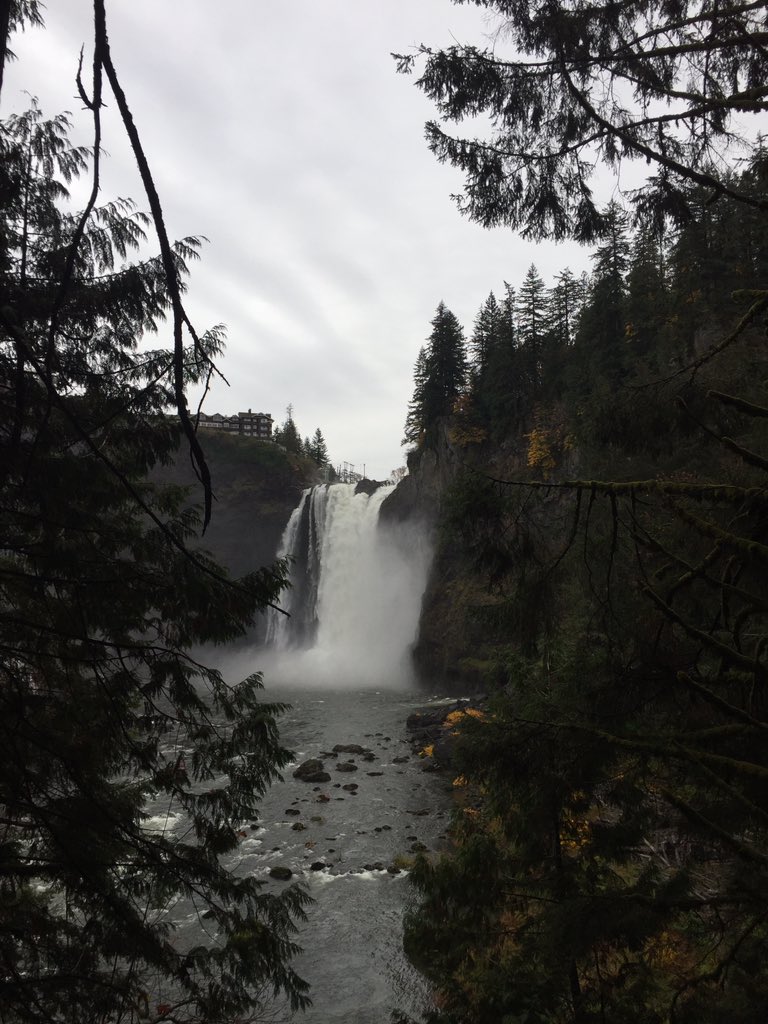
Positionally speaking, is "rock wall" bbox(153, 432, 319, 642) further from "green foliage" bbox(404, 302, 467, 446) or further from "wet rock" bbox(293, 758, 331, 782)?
"wet rock" bbox(293, 758, 331, 782)

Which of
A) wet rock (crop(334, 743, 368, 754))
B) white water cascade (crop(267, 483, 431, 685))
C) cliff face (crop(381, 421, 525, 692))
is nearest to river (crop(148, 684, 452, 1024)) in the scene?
wet rock (crop(334, 743, 368, 754))

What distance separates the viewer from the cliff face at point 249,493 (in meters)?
50.3

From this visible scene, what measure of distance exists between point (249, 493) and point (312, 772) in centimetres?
3620

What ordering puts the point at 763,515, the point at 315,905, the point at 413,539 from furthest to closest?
the point at 413,539, the point at 315,905, the point at 763,515

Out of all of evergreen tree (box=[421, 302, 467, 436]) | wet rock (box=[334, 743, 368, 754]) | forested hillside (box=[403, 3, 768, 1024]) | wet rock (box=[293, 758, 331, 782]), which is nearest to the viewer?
forested hillside (box=[403, 3, 768, 1024])

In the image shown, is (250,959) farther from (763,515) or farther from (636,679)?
(763,515)

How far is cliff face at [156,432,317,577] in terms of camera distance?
50.3 meters

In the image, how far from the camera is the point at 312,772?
1808cm

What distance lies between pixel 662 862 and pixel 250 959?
23.0 ft

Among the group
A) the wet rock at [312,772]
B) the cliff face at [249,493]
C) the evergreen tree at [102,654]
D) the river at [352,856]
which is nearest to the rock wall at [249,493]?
the cliff face at [249,493]

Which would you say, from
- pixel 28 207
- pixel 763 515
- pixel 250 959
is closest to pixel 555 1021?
pixel 250 959

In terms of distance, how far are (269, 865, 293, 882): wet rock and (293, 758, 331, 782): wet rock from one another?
5347mm

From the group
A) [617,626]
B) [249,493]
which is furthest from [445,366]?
[617,626]

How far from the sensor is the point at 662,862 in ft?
30.1
